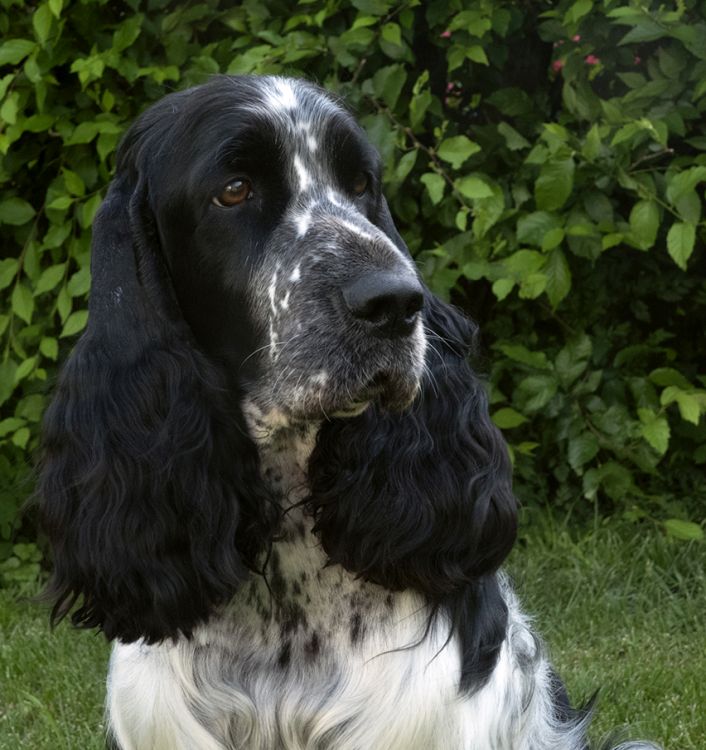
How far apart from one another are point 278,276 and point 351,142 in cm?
36

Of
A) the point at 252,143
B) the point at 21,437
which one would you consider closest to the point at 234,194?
the point at 252,143

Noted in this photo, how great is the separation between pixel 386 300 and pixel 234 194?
15.9 inches

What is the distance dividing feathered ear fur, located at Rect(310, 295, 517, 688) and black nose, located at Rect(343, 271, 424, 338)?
37cm

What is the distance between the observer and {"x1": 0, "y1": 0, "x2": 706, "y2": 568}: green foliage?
Answer: 4.33 m

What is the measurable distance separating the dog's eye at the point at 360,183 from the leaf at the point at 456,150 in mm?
1346

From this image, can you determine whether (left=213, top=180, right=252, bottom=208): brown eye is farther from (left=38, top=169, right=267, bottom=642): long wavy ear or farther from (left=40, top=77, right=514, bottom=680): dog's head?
(left=38, top=169, right=267, bottom=642): long wavy ear

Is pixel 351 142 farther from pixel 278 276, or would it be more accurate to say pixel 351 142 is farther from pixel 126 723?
pixel 126 723

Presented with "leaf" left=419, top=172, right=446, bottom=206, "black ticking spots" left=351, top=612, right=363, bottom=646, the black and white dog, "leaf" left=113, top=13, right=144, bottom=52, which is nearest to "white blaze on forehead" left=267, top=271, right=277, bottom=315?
the black and white dog

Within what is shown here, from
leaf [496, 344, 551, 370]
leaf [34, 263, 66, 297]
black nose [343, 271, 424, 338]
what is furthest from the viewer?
leaf [496, 344, 551, 370]

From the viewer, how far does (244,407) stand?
9.29 ft

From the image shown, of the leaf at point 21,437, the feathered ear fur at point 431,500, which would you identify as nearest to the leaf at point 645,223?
the feathered ear fur at point 431,500

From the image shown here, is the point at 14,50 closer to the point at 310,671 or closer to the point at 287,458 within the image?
the point at 287,458

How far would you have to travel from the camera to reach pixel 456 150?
427 cm

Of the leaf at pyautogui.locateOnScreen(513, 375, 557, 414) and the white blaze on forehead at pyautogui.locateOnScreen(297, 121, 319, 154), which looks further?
the leaf at pyautogui.locateOnScreen(513, 375, 557, 414)
